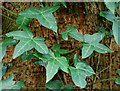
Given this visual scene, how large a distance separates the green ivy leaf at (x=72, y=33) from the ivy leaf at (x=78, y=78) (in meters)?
0.13

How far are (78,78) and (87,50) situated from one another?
0.11 meters

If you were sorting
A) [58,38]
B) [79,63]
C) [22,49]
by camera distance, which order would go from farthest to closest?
[58,38], [79,63], [22,49]

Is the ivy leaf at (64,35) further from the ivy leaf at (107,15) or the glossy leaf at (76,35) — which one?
the ivy leaf at (107,15)

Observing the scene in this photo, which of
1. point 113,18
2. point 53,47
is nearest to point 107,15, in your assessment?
point 113,18

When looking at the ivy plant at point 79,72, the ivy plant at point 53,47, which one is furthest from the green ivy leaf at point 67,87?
the ivy plant at point 79,72

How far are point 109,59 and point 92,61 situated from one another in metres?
0.08

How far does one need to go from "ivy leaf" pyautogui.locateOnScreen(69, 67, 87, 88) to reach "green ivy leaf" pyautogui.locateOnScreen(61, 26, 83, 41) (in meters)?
0.13

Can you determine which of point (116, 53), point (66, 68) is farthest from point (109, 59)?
point (66, 68)

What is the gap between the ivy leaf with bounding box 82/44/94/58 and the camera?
1.02 meters

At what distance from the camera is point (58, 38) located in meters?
1.18

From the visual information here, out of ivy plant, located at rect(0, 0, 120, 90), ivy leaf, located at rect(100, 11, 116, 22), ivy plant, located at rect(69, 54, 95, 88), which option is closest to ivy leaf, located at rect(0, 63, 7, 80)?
ivy plant, located at rect(0, 0, 120, 90)

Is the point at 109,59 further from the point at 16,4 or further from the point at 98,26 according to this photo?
the point at 16,4

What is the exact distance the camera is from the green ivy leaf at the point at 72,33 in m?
1.09

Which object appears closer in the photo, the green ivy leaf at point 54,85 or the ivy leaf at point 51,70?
the ivy leaf at point 51,70
